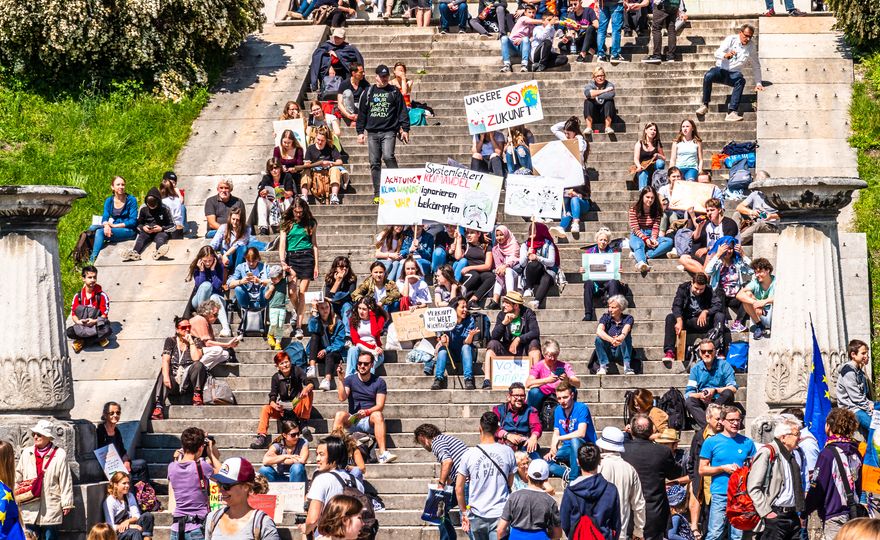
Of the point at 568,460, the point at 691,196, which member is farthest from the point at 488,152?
the point at 568,460

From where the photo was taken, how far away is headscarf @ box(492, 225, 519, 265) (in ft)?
67.2

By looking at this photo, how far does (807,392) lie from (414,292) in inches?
240

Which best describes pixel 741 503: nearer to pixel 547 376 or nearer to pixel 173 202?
pixel 547 376

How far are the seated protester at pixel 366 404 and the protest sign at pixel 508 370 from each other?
145 centimetres

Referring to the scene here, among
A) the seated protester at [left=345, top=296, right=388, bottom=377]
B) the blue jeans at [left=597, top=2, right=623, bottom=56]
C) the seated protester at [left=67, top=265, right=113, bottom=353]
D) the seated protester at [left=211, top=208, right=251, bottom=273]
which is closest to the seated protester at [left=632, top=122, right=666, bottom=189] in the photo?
the blue jeans at [left=597, top=2, right=623, bottom=56]

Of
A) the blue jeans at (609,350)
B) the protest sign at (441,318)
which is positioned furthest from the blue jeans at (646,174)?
the protest sign at (441,318)

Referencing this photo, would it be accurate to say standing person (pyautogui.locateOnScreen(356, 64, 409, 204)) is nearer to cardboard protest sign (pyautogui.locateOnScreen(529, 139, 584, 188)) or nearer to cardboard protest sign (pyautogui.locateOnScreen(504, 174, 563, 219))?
cardboard protest sign (pyautogui.locateOnScreen(529, 139, 584, 188))

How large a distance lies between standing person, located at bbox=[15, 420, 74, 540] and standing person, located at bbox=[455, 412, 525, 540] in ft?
13.3

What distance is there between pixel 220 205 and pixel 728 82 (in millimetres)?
8227

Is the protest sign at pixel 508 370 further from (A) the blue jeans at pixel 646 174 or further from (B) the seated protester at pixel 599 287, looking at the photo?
(A) the blue jeans at pixel 646 174

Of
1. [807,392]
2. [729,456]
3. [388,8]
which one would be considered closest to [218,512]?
[729,456]

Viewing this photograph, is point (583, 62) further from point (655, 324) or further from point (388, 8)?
point (655, 324)

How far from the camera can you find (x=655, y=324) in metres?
19.7

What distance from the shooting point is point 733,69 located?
81.6ft
